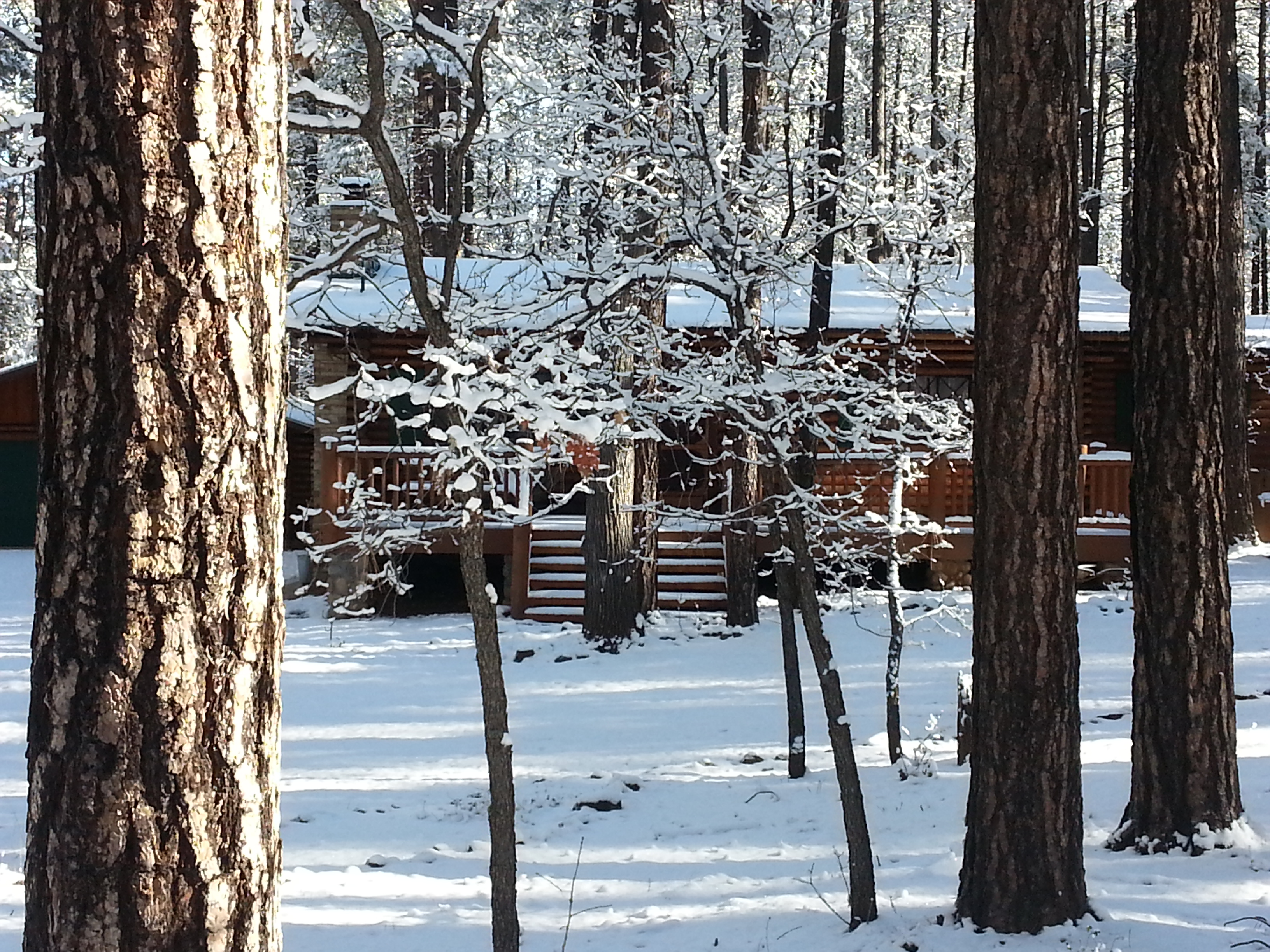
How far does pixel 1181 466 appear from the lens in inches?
243

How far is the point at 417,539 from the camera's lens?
238 inches

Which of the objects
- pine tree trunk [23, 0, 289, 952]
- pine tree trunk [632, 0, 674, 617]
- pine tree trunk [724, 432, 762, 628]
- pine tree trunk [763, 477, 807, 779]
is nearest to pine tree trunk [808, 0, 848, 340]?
pine tree trunk [632, 0, 674, 617]

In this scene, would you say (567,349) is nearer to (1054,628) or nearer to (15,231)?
(1054,628)

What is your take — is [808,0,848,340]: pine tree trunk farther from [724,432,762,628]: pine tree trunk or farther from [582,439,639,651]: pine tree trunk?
[582,439,639,651]: pine tree trunk

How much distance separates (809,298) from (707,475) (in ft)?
7.76

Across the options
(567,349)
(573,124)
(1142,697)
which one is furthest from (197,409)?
(573,124)

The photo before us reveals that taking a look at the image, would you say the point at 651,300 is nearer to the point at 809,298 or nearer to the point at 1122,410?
the point at 809,298

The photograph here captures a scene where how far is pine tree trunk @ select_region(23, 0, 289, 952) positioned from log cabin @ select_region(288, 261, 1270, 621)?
11371 mm

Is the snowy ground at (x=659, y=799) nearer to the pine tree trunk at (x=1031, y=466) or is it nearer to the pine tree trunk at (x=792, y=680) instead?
the pine tree trunk at (x=792, y=680)

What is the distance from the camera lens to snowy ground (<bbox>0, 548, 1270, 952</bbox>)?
6152mm

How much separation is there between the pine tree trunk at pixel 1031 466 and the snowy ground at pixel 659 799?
43 cm

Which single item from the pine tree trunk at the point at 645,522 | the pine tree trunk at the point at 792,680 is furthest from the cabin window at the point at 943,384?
the pine tree trunk at the point at 792,680

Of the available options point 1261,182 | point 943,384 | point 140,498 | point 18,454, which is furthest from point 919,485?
point 18,454

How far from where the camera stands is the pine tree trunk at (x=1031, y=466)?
5355 millimetres
